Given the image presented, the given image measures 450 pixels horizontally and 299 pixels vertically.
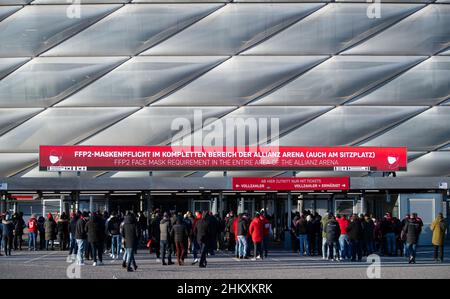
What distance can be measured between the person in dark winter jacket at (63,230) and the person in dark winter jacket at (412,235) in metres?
10.0

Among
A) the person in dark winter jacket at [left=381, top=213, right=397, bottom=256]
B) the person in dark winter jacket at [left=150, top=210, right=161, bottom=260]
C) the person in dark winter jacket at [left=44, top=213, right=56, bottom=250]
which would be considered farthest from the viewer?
the person in dark winter jacket at [left=44, top=213, right=56, bottom=250]

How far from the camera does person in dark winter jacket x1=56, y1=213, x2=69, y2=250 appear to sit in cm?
2720

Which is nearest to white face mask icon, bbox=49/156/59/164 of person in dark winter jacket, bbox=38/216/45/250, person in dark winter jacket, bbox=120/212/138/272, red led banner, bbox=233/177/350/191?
person in dark winter jacket, bbox=38/216/45/250

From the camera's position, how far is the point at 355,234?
75.9 ft

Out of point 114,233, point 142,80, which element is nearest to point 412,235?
point 114,233

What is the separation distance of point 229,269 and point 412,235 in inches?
186

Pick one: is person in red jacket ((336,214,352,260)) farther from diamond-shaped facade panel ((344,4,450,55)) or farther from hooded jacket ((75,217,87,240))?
diamond-shaped facade panel ((344,4,450,55))

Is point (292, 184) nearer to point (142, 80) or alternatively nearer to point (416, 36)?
point (142, 80)

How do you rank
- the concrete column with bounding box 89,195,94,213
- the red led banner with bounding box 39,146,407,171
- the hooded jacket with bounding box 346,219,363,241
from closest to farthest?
the hooded jacket with bounding box 346,219,363,241 → the red led banner with bounding box 39,146,407,171 → the concrete column with bounding box 89,195,94,213

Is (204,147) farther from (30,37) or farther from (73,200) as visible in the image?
(30,37)

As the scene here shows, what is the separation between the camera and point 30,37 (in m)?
33.1

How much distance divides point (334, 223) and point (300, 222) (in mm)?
1803

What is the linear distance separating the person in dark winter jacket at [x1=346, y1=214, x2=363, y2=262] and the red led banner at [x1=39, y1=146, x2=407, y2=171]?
21.4ft

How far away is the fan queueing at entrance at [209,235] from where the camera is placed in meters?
21.0
